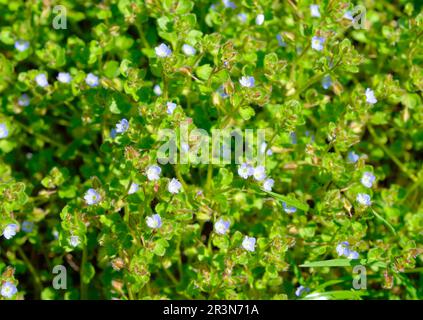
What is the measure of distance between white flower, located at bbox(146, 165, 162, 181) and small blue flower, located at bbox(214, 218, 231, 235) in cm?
42

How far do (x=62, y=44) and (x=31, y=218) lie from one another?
1282 mm

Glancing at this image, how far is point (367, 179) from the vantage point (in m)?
3.43

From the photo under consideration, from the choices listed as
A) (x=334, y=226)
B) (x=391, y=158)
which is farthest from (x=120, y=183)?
(x=391, y=158)

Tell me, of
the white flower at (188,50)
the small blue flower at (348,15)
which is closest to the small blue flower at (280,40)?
the small blue flower at (348,15)

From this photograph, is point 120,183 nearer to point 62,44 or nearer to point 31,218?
point 31,218

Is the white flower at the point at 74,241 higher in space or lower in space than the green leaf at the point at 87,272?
higher

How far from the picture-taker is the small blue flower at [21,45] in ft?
12.7

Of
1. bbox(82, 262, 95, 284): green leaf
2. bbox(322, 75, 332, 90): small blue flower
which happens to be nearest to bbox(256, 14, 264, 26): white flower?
bbox(322, 75, 332, 90): small blue flower

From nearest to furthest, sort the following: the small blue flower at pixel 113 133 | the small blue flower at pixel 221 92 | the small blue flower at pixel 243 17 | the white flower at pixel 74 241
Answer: the white flower at pixel 74 241 → the small blue flower at pixel 221 92 → the small blue flower at pixel 113 133 → the small blue flower at pixel 243 17

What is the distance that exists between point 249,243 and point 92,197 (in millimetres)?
831

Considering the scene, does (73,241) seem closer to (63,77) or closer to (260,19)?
(63,77)

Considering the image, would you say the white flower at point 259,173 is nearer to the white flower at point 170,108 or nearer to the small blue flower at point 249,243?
the small blue flower at point 249,243

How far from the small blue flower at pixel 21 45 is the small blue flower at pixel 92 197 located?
3.92 feet

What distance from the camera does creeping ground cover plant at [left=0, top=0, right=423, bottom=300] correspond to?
10.5 feet
